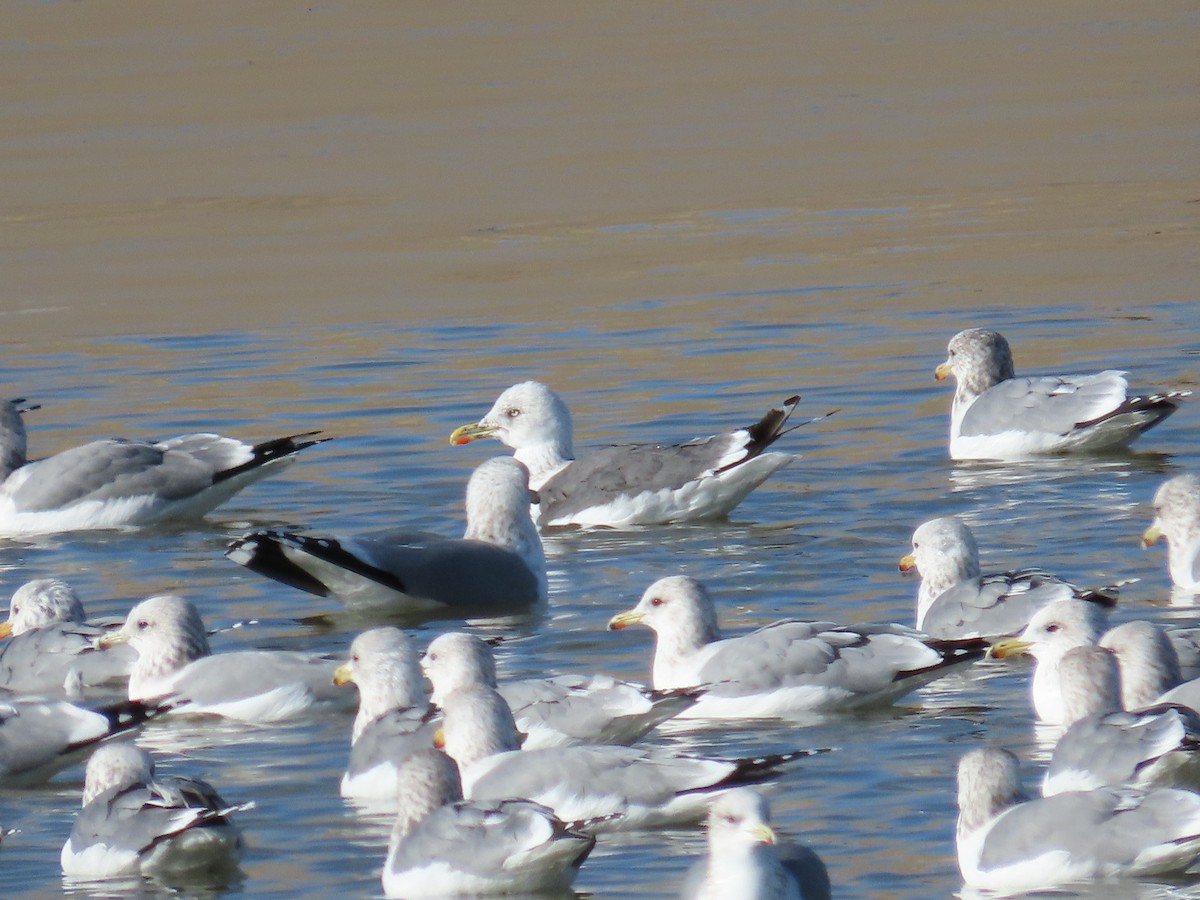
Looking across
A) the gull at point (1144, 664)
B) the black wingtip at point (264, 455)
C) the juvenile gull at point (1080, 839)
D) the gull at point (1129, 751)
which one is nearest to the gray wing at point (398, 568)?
the black wingtip at point (264, 455)

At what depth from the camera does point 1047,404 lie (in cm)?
1462

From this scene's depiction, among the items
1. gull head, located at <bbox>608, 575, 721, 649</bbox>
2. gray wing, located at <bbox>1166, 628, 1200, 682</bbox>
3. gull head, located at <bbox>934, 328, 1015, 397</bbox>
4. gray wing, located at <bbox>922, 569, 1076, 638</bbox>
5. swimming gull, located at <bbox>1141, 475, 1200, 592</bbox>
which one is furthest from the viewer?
Answer: gull head, located at <bbox>934, 328, 1015, 397</bbox>

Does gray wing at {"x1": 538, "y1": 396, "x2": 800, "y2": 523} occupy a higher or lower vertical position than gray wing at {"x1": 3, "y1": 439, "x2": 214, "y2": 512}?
lower

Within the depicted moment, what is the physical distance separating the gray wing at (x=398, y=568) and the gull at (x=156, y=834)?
3539 millimetres

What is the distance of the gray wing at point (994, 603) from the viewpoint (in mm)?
10047

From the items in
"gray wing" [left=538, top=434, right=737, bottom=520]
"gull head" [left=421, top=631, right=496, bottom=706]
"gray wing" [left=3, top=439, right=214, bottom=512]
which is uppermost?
"gray wing" [left=3, top=439, right=214, bottom=512]

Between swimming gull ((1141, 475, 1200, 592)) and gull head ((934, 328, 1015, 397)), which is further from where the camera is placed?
gull head ((934, 328, 1015, 397))

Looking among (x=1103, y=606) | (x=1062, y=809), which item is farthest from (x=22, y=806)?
(x=1103, y=606)

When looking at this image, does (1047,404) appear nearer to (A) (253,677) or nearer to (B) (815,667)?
(B) (815,667)

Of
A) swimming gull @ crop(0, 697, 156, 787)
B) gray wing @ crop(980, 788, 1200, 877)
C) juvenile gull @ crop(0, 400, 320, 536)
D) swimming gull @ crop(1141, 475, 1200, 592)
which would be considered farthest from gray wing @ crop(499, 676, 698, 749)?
juvenile gull @ crop(0, 400, 320, 536)

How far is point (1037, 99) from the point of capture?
28.2 m

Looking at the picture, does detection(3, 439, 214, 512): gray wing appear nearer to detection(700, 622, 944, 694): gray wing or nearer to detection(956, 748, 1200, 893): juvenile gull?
detection(700, 622, 944, 694): gray wing

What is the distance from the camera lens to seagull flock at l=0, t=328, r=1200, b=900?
7230mm

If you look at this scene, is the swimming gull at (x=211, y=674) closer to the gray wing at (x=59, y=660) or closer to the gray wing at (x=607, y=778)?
the gray wing at (x=59, y=660)
